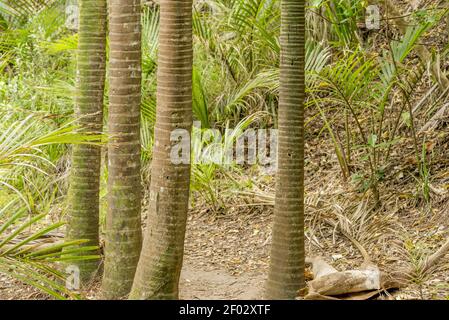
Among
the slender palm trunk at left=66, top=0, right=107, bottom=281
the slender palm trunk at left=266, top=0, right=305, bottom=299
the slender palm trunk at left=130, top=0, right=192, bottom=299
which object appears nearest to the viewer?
the slender palm trunk at left=130, top=0, right=192, bottom=299

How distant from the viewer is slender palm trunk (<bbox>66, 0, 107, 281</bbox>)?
6699mm

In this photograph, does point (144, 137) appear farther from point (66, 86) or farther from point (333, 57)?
point (333, 57)

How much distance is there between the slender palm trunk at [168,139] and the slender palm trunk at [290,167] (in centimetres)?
92

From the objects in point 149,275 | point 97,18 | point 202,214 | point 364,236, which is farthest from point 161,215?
point 202,214

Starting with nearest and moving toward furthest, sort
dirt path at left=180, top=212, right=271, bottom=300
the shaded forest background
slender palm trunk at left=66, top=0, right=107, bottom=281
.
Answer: slender palm trunk at left=66, top=0, right=107, bottom=281 < dirt path at left=180, top=212, right=271, bottom=300 < the shaded forest background

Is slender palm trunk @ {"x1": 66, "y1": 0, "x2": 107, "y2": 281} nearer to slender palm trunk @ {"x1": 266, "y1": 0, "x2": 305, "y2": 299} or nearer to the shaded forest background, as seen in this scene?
the shaded forest background

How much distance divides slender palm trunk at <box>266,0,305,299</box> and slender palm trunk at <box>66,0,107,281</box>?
5.32ft

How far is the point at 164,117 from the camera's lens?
5.12 meters

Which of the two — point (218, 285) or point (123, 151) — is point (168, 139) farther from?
point (218, 285)

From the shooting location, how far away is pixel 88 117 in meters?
6.61

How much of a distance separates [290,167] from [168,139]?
115 cm

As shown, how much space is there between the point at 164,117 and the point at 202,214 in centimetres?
415

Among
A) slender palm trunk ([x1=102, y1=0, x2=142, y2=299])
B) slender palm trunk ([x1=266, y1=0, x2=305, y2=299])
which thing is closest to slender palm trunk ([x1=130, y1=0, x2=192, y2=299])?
slender palm trunk ([x1=102, y1=0, x2=142, y2=299])

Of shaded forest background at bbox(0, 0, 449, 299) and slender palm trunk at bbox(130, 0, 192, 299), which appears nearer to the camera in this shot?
slender palm trunk at bbox(130, 0, 192, 299)
